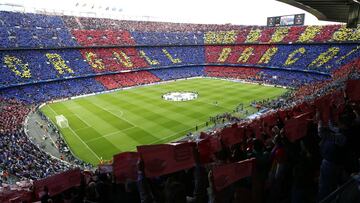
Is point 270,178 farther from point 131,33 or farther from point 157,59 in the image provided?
point 131,33

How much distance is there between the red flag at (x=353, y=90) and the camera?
11156mm

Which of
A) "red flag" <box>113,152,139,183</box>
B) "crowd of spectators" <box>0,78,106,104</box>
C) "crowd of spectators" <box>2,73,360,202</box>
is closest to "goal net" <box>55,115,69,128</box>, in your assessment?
"crowd of spectators" <box>0,78,106,104</box>

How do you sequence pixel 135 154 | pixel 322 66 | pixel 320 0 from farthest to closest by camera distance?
pixel 322 66 < pixel 320 0 < pixel 135 154

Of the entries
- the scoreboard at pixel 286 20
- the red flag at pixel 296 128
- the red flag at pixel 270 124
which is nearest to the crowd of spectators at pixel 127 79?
the scoreboard at pixel 286 20

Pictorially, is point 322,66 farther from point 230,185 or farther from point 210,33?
point 230,185

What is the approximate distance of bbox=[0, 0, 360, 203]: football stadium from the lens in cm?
583

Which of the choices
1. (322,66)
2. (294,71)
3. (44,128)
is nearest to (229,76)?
(294,71)

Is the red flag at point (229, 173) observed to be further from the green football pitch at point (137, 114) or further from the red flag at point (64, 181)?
the green football pitch at point (137, 114)

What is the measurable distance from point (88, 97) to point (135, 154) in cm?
4526

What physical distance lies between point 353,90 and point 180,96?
37.0 m

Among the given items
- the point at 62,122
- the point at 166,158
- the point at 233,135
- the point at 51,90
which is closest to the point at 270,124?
the point at 233,135

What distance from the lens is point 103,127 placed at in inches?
1325

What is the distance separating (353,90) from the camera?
11297 millimetres

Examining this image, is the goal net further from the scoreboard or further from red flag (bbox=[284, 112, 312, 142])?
the scoreboard
